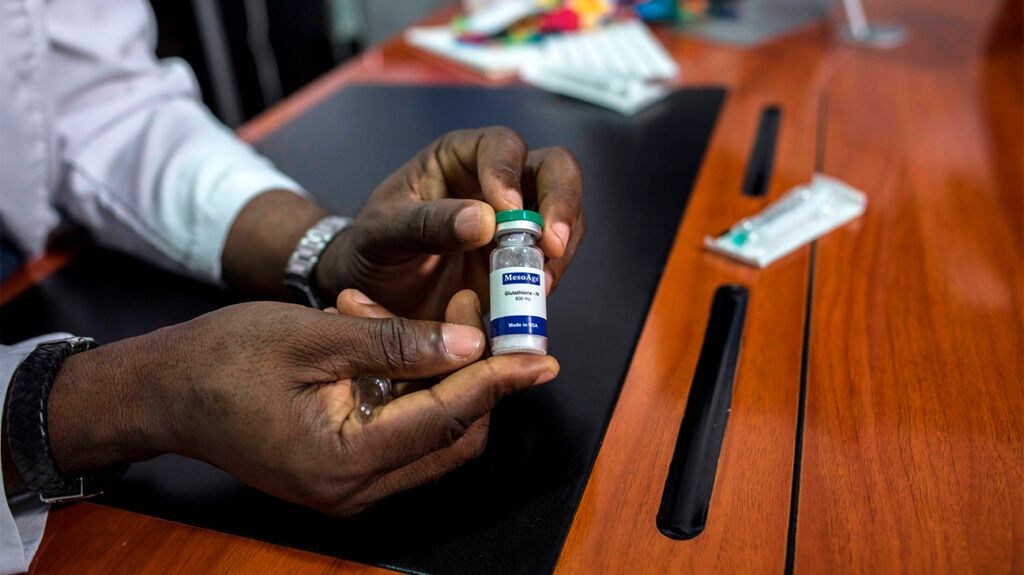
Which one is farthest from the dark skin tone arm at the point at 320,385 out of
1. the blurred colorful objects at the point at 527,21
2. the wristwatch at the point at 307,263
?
the blurred colorful objects at the point at 527,21

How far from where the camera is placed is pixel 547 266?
58 centimetres

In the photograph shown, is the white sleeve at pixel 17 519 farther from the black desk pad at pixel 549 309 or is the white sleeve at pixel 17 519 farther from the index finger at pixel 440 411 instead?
the index finger at pixel 440 411

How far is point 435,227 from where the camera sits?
0.54m

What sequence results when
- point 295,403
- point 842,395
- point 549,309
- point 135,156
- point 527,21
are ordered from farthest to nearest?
point 527,21 → point 135,156 → point 549,309 → point 842,395 → point 295,403

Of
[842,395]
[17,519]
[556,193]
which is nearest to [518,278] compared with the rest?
[556,193]

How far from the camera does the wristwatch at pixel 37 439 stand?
19.8 inches

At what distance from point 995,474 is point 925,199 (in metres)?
0.41

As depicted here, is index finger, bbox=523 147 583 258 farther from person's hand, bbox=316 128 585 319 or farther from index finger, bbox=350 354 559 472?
index finger, bbox=350 354 559 472

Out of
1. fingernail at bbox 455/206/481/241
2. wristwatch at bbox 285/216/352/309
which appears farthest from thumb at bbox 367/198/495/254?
wristwatch at bbox 285/216/352/309

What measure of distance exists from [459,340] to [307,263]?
285 millimetres

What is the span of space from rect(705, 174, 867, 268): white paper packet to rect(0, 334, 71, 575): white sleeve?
60 cm

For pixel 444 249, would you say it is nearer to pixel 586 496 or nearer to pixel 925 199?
pixel 586 496

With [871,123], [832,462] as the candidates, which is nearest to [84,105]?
[832,462]

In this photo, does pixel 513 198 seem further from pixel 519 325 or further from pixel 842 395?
pixel 842 395
